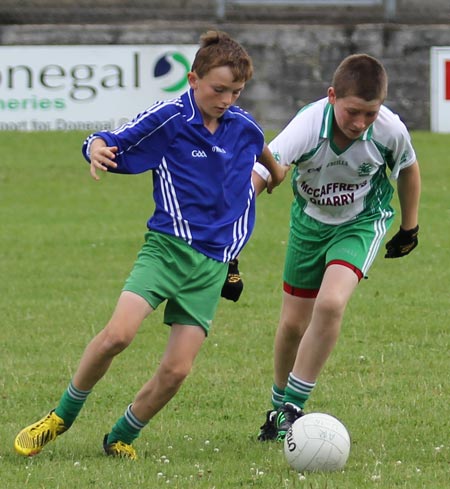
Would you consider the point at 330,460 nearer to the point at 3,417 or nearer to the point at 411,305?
the point at 3,417

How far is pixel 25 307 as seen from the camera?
32.8ft

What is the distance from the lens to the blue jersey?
5.53 m

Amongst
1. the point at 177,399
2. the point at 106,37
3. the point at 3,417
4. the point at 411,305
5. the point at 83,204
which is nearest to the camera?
the point at 3,417

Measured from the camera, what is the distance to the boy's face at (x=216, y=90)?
18.0ft

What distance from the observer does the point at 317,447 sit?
5.27 m

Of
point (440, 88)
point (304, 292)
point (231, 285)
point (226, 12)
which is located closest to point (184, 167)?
point (231, 285)

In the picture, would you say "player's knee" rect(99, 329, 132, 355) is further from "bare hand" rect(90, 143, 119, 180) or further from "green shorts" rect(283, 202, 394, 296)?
"green shorts" rect(283, 202, 394, 296)

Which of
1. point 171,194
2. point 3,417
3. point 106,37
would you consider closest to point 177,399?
point 3,417

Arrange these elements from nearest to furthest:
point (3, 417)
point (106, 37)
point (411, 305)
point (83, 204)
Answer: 1. point (3, 417)
2. point (411, 305)
3. point (83, 204)
4. point (106, 37)

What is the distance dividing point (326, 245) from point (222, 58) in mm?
1145

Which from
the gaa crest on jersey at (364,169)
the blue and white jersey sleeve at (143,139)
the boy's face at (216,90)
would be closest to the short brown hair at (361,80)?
the gaa crest on jersey at (364,169)

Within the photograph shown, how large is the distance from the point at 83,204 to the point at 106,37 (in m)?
4.42

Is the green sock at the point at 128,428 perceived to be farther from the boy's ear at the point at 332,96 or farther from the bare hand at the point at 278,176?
the boy's ear at the point at 332,96

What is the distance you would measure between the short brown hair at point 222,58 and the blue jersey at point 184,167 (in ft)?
0.57
